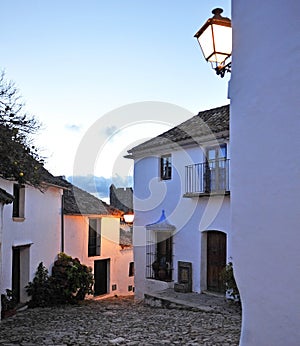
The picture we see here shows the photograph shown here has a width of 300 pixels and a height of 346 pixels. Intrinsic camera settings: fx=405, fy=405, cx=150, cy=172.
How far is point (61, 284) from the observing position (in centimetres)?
1416

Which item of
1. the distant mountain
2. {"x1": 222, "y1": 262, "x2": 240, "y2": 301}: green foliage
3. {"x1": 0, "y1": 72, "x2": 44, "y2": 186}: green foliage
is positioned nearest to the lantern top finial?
{"x1": 0, "y1": 72, "x2": 44, "y2": 186}: green foliage

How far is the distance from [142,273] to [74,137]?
5857 mm

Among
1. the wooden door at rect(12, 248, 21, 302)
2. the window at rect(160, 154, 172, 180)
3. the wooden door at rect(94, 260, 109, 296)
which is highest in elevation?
the window at rect(160, 154, 172, 180)

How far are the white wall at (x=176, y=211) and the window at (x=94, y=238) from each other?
10.7 feet

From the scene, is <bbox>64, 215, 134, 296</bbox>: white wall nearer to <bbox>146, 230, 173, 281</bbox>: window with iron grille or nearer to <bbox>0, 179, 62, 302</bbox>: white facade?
<bbox>0, 179, 62, 302</bbox>: white facade

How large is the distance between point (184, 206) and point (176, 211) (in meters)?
0.48

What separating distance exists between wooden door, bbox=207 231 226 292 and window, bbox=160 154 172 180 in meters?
2.79

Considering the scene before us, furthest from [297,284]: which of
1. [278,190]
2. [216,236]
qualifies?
[216,236]

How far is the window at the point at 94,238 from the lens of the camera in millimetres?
18781

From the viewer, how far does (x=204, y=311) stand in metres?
10.4

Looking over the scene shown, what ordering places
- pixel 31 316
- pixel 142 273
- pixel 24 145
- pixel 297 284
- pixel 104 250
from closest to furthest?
pixel 297 284
pixel 24 145
pixel 31 316
pixel 142 273
pixel 104 250

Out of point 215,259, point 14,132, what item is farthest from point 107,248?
point 14,132

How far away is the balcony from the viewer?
41.0ft

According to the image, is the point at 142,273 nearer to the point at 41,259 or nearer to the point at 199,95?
the point at 41,259
